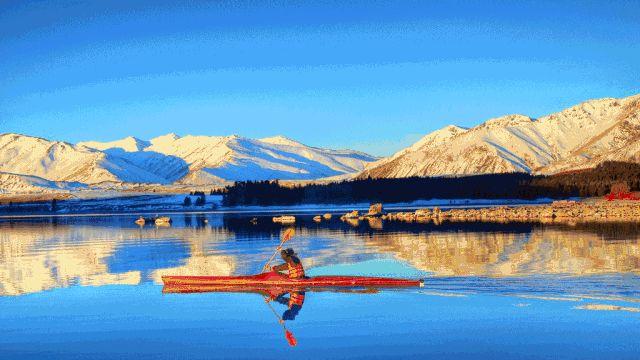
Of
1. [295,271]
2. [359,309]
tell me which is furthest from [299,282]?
[359,309]

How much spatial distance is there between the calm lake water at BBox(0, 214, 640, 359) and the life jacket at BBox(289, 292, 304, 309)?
460mm

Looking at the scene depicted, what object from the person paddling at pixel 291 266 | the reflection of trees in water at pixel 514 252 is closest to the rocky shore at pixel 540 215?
the reflection of trees in water at pixel 514 252

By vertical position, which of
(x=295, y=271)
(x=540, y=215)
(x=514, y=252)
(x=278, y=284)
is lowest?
(x=278, y=284)

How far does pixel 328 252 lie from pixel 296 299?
21.5 meters

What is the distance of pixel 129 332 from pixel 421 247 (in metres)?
30.6

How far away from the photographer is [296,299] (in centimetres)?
3381

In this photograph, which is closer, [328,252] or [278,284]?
[278,284]

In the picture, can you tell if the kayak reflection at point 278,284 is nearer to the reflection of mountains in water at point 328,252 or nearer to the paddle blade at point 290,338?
the reflection of mountains in water at point 328,252

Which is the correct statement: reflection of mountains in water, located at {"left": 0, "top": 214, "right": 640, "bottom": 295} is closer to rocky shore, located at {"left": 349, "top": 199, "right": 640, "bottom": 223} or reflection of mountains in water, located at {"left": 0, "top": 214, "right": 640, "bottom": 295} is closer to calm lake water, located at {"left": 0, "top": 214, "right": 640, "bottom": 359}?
calm lake water, located at {"left": 0, "top": 214, "right": 640, "bottom": 359}

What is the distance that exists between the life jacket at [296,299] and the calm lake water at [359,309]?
46 centimetres

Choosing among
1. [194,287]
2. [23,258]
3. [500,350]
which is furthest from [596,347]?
[23,258]

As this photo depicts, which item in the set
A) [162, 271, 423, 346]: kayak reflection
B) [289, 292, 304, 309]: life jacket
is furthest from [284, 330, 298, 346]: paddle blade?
[162, 271, 423, 346]: kayak reflection

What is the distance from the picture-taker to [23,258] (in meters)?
55.8

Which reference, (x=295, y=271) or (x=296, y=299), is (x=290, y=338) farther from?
(x=295, y=271)
